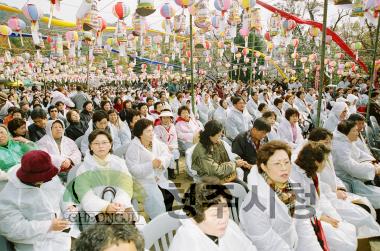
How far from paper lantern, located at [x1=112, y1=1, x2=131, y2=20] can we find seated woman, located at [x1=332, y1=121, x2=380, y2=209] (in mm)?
6464

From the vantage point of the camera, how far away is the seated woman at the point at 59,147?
4.31 metres

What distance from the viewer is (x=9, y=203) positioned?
8.27 ft

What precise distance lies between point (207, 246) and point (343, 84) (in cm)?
1946

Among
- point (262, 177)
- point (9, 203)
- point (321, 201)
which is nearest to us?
point (9, 203)

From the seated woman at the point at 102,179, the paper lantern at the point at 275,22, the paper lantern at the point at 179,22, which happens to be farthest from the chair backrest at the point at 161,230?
the paper lantern at the point at 275,22

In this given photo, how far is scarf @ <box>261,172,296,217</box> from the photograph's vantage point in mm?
2738

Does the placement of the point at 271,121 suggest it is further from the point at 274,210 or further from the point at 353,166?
the point at 274,210

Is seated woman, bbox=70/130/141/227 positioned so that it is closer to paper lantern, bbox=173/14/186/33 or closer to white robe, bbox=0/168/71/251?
white robe, bbox=0/168/71/251

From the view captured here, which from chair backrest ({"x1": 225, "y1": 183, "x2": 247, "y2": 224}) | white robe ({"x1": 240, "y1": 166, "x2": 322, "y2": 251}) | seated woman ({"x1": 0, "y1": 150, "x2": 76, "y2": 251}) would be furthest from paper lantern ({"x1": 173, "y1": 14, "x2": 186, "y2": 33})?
seated woman ({"x1": 0, "y1": 150, "x2": 76, "y2": 251})

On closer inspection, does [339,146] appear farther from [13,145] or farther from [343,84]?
[343,84]

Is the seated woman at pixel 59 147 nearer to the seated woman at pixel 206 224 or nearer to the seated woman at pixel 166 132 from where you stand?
the seated woman at pixel 166 132

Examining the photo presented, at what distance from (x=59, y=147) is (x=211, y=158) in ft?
7.35

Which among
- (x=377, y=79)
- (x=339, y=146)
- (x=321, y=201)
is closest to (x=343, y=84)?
(x=377, y=79)

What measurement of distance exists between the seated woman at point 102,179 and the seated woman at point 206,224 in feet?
3.17
